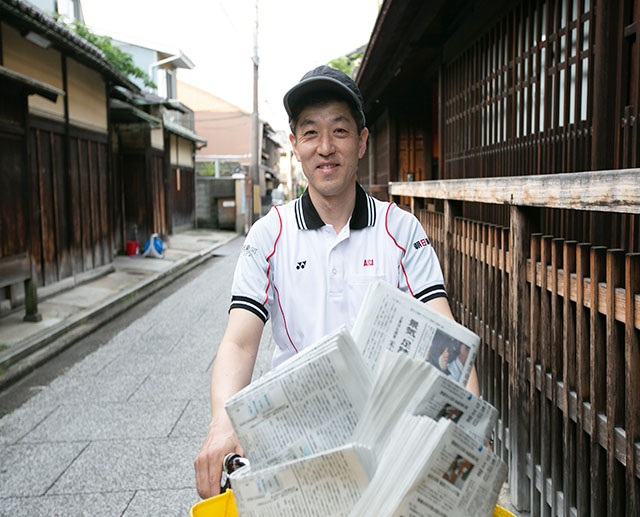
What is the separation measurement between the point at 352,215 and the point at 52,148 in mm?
10605

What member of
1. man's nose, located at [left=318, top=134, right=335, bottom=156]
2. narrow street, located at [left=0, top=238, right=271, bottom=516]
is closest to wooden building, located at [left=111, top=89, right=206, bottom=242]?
narrow street, located at [left=0, top=238, right=271, bottom=516]

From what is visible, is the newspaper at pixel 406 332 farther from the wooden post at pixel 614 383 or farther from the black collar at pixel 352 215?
the wooden post at pixel 614 383

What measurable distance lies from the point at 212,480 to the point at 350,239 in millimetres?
947

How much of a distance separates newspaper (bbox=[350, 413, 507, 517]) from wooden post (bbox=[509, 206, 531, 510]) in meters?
2.26

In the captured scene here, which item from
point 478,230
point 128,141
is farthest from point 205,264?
point 478,230

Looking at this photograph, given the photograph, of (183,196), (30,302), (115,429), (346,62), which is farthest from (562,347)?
(183,196)

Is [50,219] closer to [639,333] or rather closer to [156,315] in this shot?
[156,315]

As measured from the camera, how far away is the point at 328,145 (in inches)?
81.1

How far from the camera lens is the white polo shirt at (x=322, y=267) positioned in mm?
2117

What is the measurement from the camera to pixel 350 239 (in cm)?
217

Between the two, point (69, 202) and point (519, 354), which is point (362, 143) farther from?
point (69, 202)

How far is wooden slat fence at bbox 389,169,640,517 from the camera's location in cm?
224

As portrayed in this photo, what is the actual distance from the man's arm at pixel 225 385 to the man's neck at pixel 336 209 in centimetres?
44

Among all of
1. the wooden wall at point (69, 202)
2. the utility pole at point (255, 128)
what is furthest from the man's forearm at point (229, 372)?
the utility pole at point (255, 128)
